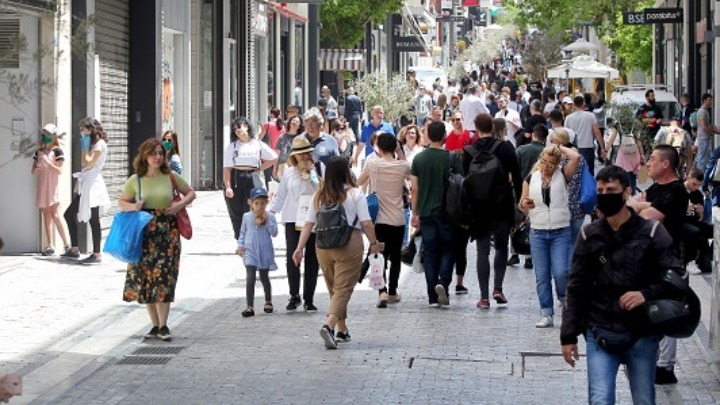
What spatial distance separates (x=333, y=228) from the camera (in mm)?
12570

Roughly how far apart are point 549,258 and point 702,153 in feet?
55.1

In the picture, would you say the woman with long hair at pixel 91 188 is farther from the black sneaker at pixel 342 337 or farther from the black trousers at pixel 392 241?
the black sneaker at pixel 342 337

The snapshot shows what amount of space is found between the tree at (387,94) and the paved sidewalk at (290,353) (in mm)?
23823

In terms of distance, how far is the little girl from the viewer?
1429 cm

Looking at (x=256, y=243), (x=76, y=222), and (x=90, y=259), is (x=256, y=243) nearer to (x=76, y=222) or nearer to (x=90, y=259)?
(x=90, y=259)

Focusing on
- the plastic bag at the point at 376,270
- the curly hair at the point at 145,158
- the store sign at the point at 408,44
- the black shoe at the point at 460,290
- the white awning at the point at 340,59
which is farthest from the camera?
the store sign at the point at 408,44

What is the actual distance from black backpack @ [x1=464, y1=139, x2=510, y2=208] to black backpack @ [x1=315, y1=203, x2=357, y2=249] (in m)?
2.41

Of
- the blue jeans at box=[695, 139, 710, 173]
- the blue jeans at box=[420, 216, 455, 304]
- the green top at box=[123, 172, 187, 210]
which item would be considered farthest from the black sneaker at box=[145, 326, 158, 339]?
the blue jeans at box=[695, 139, 710, 173]

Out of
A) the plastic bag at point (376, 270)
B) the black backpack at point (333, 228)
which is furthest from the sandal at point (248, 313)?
the black backpack at point (333, 228)

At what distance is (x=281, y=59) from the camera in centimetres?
4169

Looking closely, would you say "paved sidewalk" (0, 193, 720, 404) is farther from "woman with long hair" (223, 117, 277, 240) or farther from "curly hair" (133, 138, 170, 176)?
"curly hair" (133, 138, 170, 176)

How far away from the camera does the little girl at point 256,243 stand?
14.3 meters

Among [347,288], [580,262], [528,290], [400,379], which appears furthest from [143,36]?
[580,262]

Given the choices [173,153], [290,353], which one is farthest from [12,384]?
[173,153]
